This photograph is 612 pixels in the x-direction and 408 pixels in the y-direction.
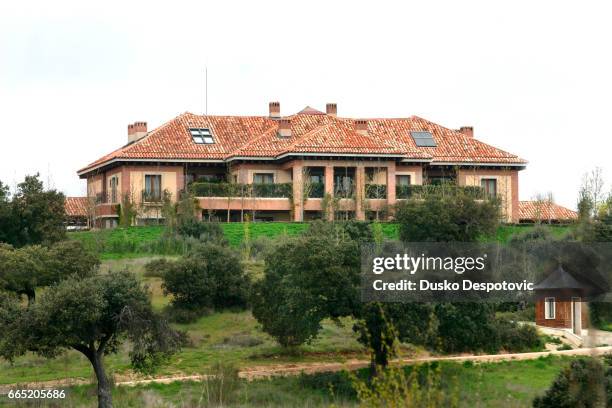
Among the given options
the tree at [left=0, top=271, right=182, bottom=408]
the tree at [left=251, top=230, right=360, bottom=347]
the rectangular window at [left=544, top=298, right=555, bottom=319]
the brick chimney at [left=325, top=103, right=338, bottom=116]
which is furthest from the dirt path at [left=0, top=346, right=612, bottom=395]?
the brick chimney at [left=325, top=103, right=338, bottom=116]

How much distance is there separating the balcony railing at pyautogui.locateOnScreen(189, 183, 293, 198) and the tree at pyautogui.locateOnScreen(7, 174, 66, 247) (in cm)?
656

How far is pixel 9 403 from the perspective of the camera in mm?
26344

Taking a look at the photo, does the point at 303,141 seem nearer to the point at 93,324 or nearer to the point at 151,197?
the point at 151,197

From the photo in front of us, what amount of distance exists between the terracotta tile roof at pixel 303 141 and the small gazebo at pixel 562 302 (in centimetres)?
1276

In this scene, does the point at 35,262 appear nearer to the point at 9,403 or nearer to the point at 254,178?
the point at 9,403

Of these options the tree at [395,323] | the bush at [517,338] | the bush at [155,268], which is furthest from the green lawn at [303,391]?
the bush at [155,268]

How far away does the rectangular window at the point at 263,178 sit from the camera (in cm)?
5050

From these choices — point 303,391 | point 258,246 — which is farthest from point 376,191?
point 303,391

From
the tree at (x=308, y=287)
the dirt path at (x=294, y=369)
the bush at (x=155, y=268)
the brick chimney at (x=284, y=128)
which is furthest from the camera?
the brick chimney at (x=284, y=128)

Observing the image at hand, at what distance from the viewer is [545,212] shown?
180 feet

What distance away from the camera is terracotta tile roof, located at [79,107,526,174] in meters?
49.9

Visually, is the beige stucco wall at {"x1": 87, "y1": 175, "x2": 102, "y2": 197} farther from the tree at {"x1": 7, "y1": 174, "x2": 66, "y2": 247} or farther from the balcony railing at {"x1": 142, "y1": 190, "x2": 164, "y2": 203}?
the tree at {"x1": 7, "y1": 174, "x2": 66, "y2": 247}

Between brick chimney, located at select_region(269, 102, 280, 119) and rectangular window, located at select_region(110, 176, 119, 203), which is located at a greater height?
brick chimney, located at select_region(269, 102, 280, 119)

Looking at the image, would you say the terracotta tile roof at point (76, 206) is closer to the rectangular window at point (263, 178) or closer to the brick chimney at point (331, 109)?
the rectangular window at point (263, 178)
